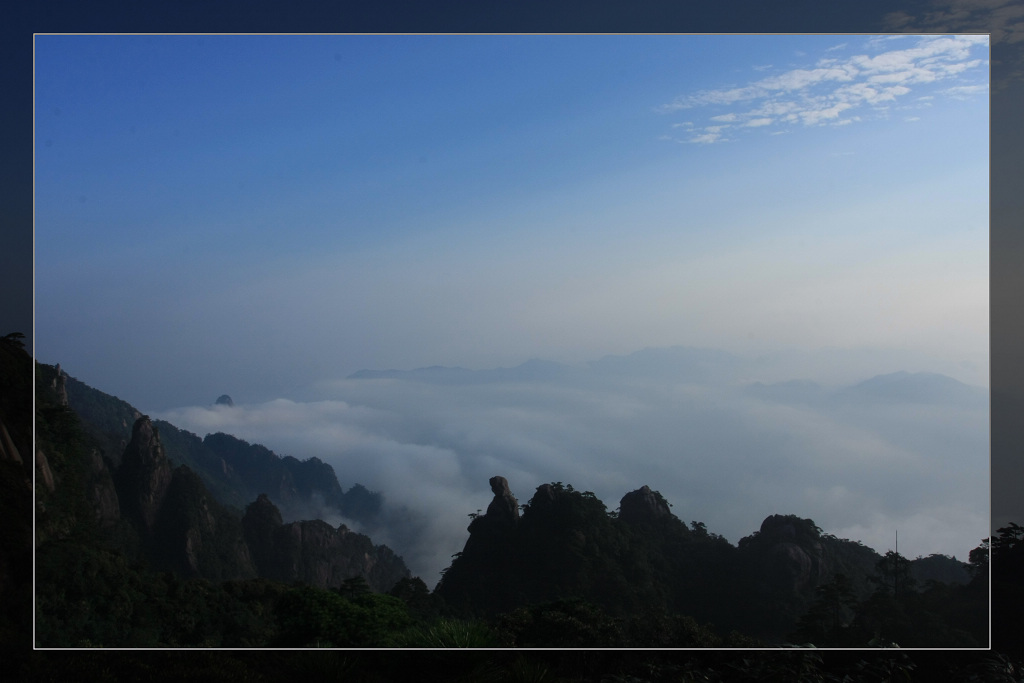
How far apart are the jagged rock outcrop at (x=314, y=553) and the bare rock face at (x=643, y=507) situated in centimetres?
240

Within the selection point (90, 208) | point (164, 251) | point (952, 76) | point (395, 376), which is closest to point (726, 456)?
point (395, 376)

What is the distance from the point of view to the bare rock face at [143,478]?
8.62 metres

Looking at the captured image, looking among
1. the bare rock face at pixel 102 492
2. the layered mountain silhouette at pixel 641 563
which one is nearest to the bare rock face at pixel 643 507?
the layered mountain silhouette at pixel 641 563

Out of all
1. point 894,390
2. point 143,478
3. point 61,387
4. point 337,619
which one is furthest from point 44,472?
point 894,390

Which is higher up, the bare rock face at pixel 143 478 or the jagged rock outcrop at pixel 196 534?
the bare rock face at pixel 143 478

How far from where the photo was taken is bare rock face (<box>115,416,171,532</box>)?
8625 mm

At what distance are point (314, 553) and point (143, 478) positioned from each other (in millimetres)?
2123

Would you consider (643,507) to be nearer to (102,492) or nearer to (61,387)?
(102,492)

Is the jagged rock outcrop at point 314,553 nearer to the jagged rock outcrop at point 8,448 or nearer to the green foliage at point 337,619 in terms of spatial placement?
the green foliage at point 337,619

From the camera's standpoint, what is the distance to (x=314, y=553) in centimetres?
860

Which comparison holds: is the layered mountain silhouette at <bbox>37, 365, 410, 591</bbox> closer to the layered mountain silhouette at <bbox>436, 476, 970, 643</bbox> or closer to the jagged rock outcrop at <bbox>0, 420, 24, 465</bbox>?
the jagged rock outcrop at <bbox>0, 420, 24, 465</bbox>

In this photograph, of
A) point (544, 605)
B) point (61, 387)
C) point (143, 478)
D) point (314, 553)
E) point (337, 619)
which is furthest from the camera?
point (143, 478)

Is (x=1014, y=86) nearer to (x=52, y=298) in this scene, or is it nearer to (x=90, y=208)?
(x=90, y=208)

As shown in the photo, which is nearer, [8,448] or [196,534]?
[196,534]
